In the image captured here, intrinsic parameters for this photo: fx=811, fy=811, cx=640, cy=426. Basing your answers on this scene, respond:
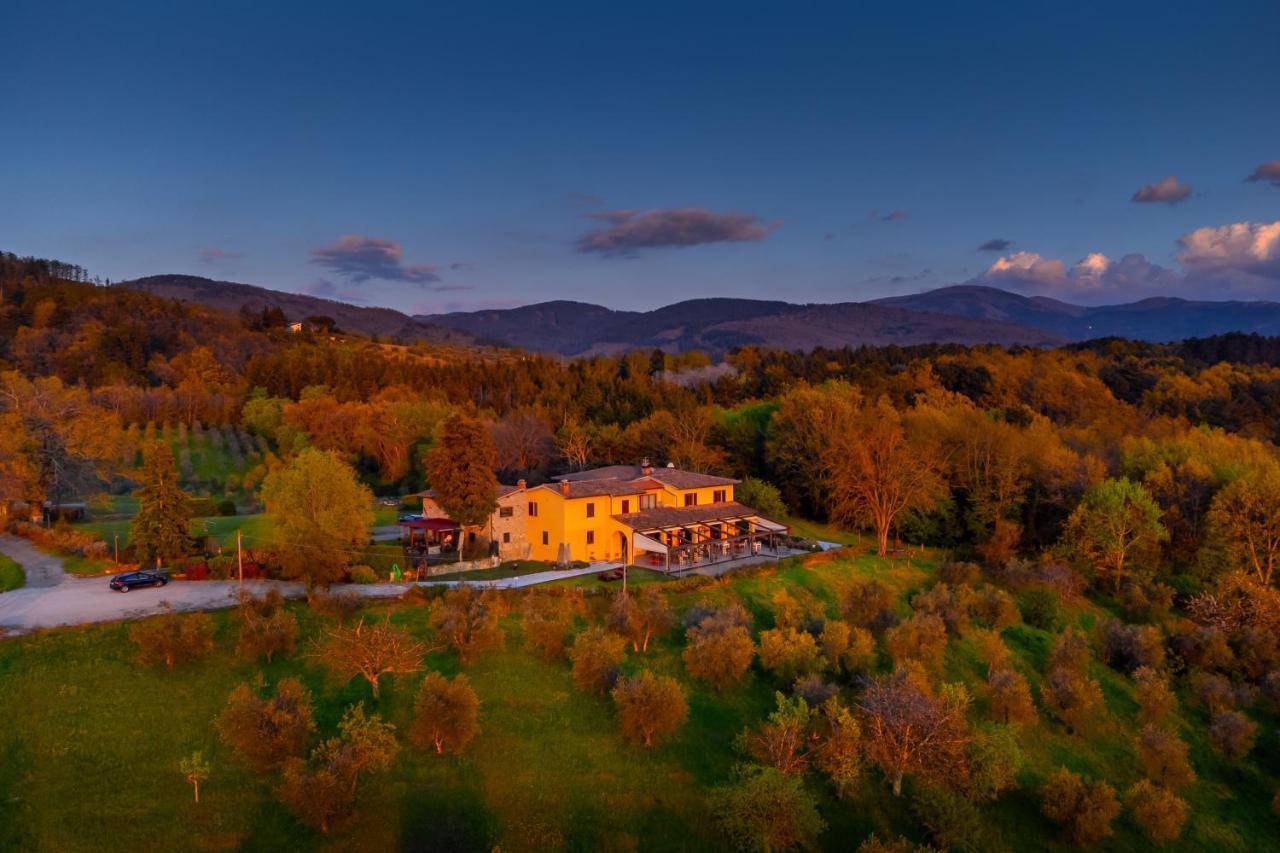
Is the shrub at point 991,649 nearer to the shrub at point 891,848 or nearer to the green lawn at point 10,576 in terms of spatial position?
the shrub at point 891,848

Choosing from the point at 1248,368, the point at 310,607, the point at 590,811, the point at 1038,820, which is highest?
the point at 1248,368

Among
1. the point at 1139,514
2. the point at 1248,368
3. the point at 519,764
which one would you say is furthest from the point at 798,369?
the point at 519,764

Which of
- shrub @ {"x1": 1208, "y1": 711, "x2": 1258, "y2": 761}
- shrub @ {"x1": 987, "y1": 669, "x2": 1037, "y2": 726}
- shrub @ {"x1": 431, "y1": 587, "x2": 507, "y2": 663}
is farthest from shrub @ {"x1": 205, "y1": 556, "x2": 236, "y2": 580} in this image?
shrub @ {"x1": 1208, "y1": 711, "x2": 1258, "y2": 761}

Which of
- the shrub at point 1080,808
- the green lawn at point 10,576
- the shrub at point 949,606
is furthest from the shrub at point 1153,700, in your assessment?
the green lawn at point 10,576

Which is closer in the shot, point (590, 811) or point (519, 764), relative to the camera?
point (590, 811)

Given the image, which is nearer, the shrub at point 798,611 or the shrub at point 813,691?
the shrub at point 813,691

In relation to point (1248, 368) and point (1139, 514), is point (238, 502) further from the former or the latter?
point (1248, 368)
